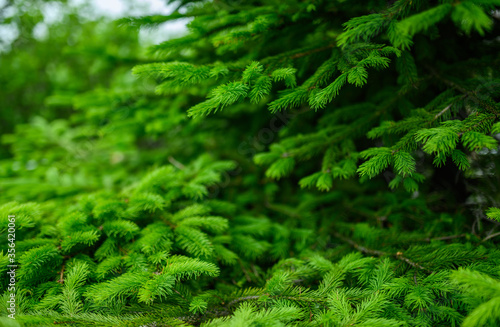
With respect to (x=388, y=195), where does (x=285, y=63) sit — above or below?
above

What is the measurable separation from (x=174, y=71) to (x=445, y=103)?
1356 mm

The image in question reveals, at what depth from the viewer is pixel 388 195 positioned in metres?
1.91

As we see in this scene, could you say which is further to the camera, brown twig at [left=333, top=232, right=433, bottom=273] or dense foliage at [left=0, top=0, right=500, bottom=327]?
brown twig at [left=333, top=232, right=433, bottom=273]

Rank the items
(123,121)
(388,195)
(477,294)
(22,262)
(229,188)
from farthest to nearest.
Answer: (229,188) → (123,121) → (388,195) → (22,262) → (477,294)

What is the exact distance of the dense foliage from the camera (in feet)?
3.55

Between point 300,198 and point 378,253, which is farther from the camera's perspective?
point 300,198

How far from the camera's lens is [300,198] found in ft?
7.38

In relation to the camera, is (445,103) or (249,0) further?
(249,0)

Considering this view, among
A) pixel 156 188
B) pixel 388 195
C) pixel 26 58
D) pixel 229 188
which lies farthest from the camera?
pixel 26 58

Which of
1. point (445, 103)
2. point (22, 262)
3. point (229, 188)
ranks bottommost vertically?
point (229, 188)

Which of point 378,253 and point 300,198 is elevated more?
point 378,253

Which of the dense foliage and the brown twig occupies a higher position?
Answer: the dense foliage

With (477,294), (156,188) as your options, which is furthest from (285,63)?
(477,294)

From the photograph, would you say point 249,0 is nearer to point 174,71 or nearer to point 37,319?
point 174,71
